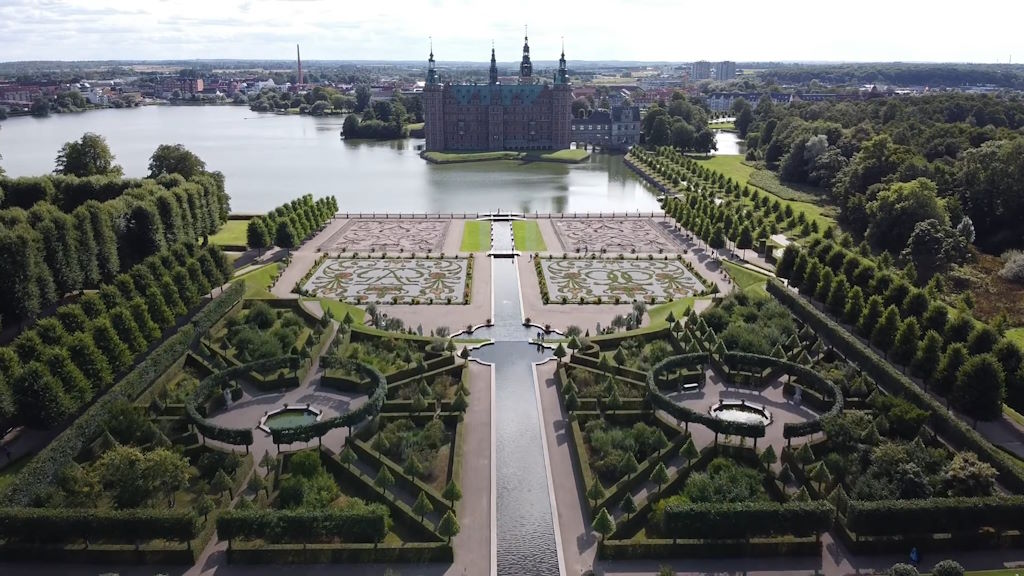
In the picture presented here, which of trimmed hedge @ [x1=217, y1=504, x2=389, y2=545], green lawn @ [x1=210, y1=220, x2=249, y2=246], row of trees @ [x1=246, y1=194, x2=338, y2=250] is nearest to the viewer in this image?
trimmed hedge @ [x1=217, y1=504, x2=389, y2=545]

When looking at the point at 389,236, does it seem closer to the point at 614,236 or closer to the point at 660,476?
the point at 614,236

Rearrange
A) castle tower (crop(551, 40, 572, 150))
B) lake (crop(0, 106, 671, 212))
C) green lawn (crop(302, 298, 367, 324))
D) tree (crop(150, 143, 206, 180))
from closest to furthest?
1. green lawn (crop(302, 298, 367, 324))
2. tree (crop(150, 143, 206, 180))
3. lake (crop(0, 106, 671, 212))
4. castle tower (crop(551, 40, 572, 150))

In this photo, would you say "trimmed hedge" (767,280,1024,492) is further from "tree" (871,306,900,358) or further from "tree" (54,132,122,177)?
"tree" (54,132,122,177)

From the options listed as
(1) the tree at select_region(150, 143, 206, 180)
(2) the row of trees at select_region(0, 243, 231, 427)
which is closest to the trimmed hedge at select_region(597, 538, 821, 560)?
(2) the row of trees at select_region(0, 243, 231, 427)

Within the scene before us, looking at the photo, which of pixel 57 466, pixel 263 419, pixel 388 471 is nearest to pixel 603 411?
pixel 388 471

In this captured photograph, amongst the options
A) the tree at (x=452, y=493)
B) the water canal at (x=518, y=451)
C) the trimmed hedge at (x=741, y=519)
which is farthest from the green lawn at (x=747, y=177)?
the tree at (x=452, y=493)

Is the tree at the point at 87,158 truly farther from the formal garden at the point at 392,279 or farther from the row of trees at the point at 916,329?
the row of trees at the point at 916,329

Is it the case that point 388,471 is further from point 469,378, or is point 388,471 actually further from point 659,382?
point 659,382

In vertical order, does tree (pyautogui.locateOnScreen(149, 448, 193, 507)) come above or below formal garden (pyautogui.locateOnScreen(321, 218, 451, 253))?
below

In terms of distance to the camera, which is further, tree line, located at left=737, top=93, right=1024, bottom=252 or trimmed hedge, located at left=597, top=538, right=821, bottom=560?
tree line, located at left=737, top=93, right=1024, bottom=252
